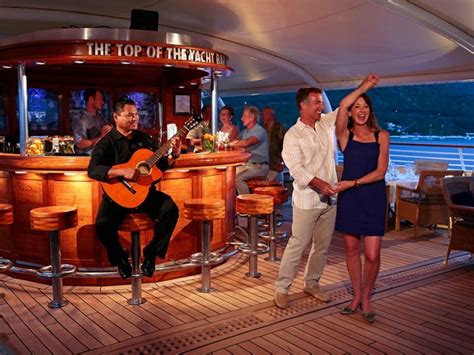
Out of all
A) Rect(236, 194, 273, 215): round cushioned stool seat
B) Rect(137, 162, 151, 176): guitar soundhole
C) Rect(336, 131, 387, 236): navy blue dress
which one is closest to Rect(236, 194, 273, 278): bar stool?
Rect(236, 194, 273, 215): round cushioned stool seat

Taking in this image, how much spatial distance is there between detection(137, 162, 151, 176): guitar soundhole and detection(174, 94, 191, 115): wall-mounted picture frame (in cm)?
501

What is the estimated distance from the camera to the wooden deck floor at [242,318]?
3531mm

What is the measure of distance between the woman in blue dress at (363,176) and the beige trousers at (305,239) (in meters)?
0.22

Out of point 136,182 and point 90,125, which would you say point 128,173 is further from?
point 90,125

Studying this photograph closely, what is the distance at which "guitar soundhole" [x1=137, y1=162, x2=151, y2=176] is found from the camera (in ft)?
13.8

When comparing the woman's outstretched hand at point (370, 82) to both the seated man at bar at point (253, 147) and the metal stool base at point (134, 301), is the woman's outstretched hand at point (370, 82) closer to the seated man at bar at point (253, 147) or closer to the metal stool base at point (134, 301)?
the metal stool base at point (134, 301)

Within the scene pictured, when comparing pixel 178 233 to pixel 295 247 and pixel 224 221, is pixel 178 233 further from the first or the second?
pixel 295 247

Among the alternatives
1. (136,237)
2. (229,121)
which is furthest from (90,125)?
(136,237)

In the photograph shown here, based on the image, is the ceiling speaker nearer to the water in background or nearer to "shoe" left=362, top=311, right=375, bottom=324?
"shoe" left=362, top=311, right=375, bottom=324

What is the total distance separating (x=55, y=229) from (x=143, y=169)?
89cm

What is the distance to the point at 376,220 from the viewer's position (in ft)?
12.3

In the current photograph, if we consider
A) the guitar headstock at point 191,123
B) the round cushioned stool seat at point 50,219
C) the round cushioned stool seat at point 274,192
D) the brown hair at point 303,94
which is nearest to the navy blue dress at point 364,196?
the brown hair at point 303,94

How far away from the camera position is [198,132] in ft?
24.7

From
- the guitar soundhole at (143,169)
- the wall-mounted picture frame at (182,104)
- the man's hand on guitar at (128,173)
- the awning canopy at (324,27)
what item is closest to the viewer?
the man's hand on guitar at (128,173)
